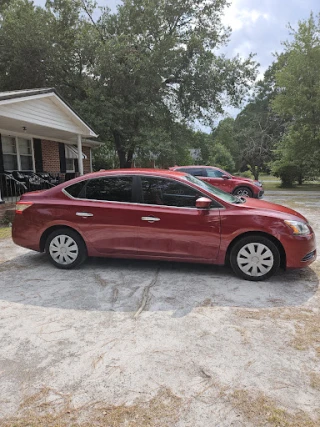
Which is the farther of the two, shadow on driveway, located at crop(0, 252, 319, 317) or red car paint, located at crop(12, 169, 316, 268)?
red car paint, located at crop(12, 169, 316, 268)

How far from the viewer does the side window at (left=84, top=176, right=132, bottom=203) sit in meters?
4.58

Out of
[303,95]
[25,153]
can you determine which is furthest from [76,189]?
[303,95]

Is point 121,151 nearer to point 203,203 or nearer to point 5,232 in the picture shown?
point 5,232

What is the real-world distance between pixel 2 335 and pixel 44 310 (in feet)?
1.80

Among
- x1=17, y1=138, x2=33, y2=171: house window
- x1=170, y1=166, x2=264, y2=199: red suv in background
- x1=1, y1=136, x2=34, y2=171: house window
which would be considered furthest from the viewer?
x1=170, y1=166, x2=264, y2=199: red suv in background

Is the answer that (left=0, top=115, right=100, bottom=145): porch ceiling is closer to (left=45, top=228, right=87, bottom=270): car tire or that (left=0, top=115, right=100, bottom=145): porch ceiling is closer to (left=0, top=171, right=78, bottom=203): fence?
(left=0, top=171, right=78, bottom=203): fence

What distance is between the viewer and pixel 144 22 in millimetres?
19203

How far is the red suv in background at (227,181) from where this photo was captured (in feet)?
40.6

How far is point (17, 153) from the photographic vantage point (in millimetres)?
11570

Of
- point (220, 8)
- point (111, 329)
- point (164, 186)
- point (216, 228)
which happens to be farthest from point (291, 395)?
point (220, 8)

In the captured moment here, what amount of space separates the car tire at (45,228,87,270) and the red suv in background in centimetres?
818

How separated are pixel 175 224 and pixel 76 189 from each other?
1.71 meters

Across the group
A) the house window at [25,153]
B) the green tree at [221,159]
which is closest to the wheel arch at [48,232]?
the house window at [25,153]

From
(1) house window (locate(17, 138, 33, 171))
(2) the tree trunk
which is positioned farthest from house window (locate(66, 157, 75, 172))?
(2) the tree trunk
